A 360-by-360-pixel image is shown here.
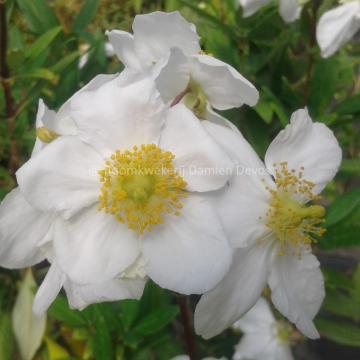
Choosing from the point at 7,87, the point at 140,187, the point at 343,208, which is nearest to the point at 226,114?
the point at 343,208

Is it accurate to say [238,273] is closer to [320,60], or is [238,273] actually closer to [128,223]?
[128,223]

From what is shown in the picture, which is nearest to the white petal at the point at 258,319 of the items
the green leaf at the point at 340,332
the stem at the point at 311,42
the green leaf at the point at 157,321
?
the green leaf at the point at 340,332

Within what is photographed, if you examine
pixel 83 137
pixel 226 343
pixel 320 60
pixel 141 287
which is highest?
pixel 83 137

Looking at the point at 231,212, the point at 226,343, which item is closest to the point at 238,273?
the point at 231,212

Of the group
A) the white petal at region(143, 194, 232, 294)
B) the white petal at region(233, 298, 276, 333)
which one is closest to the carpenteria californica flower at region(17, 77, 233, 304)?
the white petal at region(143, 194, 232, 294)

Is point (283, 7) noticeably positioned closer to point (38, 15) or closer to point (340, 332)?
point (38, 15)
